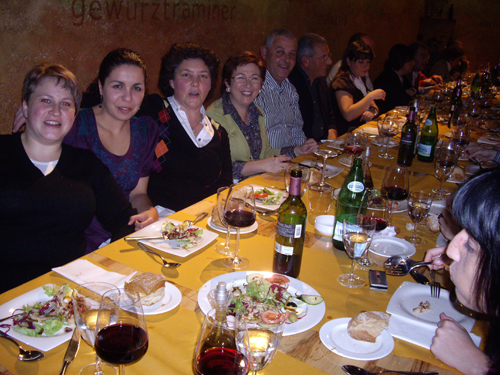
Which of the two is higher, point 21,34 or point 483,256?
point 21,34

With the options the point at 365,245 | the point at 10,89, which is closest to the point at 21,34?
the point at 10,89

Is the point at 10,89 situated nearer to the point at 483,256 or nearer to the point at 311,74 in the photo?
the point at 311,74

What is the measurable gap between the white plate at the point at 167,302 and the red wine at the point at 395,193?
1.21 metres

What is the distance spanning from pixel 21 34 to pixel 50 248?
1894mm

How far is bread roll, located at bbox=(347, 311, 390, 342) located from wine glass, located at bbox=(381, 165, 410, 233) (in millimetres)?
992

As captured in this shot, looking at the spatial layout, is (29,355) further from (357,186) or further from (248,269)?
(357,186)

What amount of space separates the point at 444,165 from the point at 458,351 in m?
1.40

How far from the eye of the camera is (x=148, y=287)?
1.10m

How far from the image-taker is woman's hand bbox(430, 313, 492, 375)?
983 millimetres

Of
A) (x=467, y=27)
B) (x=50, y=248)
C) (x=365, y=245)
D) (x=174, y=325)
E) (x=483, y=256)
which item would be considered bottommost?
(x=50, y=248)

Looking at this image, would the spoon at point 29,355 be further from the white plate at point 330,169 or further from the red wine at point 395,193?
the white plate at point 330,169

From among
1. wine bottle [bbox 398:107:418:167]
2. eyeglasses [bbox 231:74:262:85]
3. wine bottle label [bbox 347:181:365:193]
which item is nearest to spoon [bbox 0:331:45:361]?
wine bottle label [bbox 347:181:365:193]

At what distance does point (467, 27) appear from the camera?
1174cm

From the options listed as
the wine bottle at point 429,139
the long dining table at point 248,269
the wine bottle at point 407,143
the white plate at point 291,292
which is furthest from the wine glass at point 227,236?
the wine bottle at point 429,139
